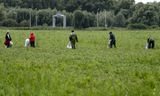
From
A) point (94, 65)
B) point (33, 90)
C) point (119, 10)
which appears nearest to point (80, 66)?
point (94, 65)

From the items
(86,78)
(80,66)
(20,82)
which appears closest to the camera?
Result: (20,82)

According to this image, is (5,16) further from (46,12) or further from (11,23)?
(46,12)

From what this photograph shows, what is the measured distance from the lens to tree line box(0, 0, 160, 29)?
13200 cm

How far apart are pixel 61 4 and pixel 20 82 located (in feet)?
516

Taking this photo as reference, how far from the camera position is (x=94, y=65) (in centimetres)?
1986

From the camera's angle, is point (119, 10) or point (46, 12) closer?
point (46, 12)

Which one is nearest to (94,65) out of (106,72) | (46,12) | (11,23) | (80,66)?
(80,66)

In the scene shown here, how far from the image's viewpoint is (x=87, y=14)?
5379 inches

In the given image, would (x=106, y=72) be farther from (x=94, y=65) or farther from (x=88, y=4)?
(x=88, y=4)

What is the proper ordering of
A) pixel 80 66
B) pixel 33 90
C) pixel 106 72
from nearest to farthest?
1. pixel 33 90
2. pixel 106 72
3. pixel 80 66

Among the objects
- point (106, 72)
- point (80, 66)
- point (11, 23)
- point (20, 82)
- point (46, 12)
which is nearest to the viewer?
point (20, 82)

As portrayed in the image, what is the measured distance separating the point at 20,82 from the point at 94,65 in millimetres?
6680

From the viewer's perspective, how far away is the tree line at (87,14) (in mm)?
132000

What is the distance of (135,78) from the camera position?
15562mm
